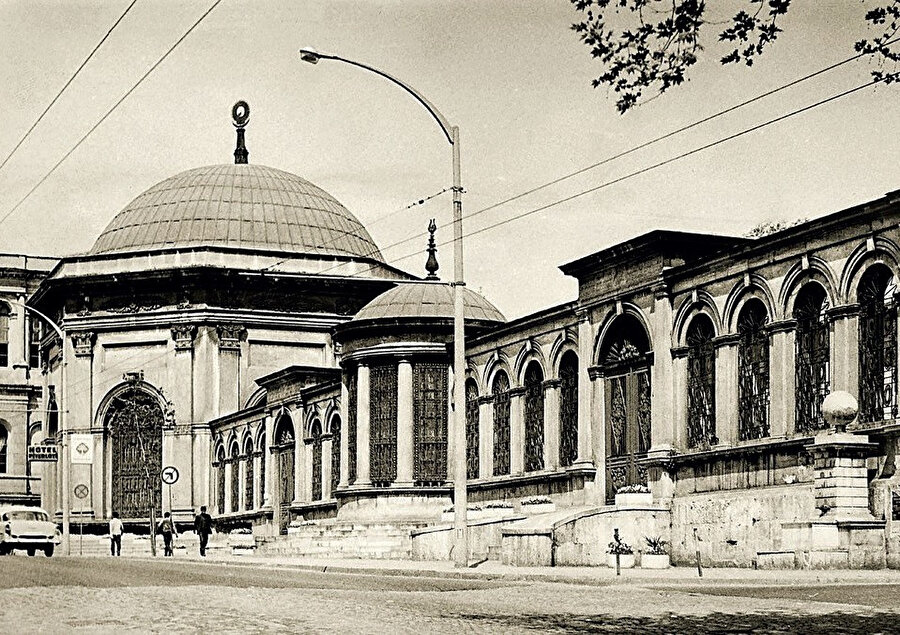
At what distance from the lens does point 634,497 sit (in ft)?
109

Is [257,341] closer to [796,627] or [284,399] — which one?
[284,399]

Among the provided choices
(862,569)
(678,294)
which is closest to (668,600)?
(862,569)

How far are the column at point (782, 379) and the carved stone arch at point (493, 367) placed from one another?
12.7 meters

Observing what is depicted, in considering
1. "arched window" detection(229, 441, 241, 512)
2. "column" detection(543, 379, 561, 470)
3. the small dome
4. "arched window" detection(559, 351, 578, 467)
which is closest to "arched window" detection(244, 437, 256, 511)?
"arched window" detection(229, 441, 241, 512)

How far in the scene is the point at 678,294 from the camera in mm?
34312

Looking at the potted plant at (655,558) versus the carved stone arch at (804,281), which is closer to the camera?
the carved stone arch at (804,281)

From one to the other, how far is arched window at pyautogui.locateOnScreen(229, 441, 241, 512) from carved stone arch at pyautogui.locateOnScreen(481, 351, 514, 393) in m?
23.0

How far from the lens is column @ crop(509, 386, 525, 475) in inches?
1646

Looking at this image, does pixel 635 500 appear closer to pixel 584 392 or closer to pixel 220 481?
pixel 584 392

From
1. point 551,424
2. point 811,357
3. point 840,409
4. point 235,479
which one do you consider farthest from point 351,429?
point 840,409

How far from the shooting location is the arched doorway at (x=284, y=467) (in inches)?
2258

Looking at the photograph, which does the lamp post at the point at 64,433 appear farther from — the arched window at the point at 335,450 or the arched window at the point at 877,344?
the arched window at the point at 877,344

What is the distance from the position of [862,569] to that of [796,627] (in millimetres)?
→ 10771

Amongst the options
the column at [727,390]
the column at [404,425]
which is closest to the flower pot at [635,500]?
the column at [727,390]
